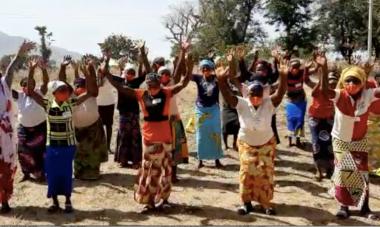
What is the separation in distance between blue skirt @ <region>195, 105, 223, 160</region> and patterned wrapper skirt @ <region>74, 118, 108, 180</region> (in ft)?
5.30

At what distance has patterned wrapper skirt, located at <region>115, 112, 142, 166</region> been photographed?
391 inches

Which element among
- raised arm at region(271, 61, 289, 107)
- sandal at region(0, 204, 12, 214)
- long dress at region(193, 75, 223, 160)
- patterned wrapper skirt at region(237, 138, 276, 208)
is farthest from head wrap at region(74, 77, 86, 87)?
raised arm at region(271, 61, 289, 107)

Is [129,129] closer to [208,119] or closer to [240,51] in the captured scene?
[208,119]

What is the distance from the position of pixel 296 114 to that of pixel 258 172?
4.45m

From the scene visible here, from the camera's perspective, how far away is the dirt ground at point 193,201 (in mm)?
7438

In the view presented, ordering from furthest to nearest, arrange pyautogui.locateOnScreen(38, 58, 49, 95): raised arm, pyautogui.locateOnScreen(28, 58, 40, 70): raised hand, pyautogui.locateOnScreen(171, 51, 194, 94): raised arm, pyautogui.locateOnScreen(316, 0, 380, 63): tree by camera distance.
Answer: pyautogui.locateOnScreen(316, 0, 380, 63): tree < pyautogui.locateOnScreen(38, 58, 49, 95): raised arm < pyautogui.locateOnScreen(28, 58, 40, 70): raised hand < pyautogui.locateOnScreen(171, 51, 194, 94): raised arm

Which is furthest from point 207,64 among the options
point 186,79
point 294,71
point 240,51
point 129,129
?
point 294,71

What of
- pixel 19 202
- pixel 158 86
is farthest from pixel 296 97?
pixel 19 202

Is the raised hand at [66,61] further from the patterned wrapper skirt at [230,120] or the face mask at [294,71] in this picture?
the face mask at [294,71]

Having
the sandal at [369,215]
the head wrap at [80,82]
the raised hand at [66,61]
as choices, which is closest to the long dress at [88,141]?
the head wrap at [80,82]

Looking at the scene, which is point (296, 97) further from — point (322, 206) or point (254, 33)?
point (254, 33)

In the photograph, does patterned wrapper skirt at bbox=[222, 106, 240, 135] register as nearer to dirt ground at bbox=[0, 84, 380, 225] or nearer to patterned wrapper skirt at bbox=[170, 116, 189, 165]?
dirt ground at bbox=[0, 84, 380, 225]

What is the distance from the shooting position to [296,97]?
452 inches

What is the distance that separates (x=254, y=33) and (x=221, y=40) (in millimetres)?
3922
